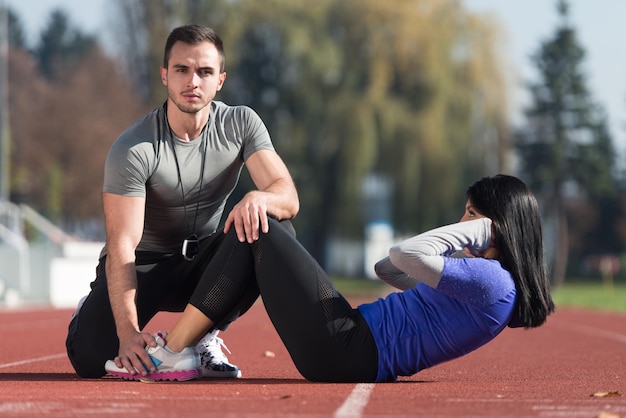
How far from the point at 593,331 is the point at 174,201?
9466mm

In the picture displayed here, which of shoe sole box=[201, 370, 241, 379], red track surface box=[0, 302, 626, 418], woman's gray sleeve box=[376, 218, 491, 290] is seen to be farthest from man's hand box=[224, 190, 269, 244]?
shoe sole box=[201, 370, 241, 379]

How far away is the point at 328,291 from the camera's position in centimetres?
605

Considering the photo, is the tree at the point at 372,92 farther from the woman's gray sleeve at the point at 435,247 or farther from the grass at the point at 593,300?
the woman's gray sleeve at the point at 435,247

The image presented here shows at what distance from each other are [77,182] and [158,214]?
45403 millimetres

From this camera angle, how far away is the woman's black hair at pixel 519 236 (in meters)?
5.93

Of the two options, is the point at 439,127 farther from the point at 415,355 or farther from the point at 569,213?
the point at 569,213

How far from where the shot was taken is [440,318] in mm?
6059

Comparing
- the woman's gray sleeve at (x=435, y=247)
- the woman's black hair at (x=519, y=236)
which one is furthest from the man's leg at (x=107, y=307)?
the woman's black hair at (x=519, y=236)

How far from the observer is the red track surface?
16.3ft

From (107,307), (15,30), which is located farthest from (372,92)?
(15,30)

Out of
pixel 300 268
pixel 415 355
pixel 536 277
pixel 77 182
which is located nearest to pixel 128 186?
pixel 300 268

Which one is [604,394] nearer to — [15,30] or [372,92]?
[372,92]

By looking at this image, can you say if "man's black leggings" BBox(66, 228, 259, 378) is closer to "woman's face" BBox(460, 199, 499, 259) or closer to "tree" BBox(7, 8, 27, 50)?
"woman's face" BBox(460, 199, 499, 259)

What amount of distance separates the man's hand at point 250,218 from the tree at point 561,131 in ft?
169
